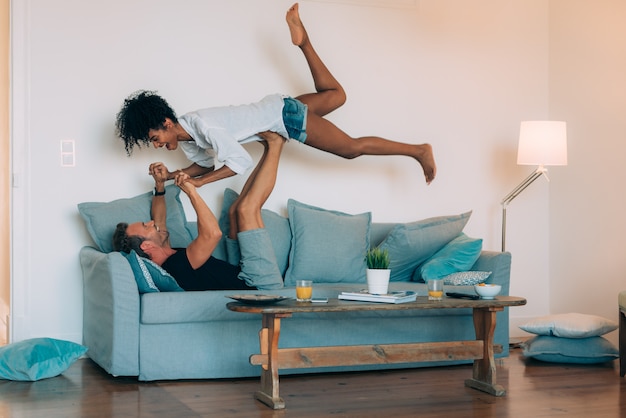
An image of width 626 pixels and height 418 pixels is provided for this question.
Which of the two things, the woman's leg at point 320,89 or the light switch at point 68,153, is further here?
the woman's leg at point 320,89

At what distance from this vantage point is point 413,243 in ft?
16.5

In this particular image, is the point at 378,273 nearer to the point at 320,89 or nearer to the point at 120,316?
the point at 120,316

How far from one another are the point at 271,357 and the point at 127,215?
1.60 m

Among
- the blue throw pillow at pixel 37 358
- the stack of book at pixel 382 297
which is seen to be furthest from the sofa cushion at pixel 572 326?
the blue throw pillow at pixel 37 358

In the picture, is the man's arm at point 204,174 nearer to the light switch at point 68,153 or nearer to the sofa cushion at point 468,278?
the light switch at point 68,153

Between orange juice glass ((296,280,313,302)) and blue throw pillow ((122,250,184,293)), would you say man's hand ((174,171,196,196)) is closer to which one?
blue throw pillow ((122,250,184,293))

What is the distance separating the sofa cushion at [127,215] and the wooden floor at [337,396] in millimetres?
768

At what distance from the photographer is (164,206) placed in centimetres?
480

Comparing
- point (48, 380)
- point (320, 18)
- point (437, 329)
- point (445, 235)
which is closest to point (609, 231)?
point (445, 235)

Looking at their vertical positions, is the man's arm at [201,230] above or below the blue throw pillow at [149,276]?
above

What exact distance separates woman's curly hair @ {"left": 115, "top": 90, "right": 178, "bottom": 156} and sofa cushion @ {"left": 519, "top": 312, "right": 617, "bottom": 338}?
256 cm

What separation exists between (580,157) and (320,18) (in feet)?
7.10

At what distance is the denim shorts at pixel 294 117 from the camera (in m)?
4.89

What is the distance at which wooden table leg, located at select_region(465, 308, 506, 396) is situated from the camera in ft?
13.0
